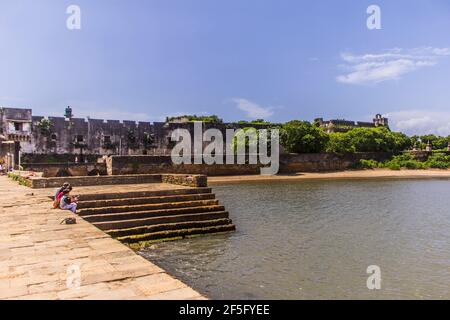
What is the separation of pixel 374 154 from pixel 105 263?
4052 centimetres

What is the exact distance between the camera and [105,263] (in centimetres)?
434

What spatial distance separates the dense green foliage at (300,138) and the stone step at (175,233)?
27401mm

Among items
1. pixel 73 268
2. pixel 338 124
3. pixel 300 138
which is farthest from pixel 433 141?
pixel 73 268

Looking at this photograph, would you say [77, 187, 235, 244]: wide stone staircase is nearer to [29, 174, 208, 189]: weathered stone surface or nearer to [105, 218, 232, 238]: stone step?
[105, 218, 232, 238]: stone step

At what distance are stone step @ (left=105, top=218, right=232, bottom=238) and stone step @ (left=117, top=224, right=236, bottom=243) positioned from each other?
0.37ft

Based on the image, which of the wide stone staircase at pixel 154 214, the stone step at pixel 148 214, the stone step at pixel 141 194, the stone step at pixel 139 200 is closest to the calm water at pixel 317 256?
the wide stone staircase at pixel 154 214

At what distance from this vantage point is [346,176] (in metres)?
34.1

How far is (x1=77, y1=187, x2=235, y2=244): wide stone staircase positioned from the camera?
907 centimetres

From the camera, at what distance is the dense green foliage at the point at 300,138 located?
3681 cm

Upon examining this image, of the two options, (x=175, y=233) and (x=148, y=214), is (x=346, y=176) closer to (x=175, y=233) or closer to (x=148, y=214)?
(x=175, y=233)

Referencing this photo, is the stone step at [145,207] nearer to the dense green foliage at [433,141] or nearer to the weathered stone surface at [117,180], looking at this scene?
the weathered stone surface at [117,180]

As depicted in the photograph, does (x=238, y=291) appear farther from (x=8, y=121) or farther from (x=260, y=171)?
(x=8, y=121)

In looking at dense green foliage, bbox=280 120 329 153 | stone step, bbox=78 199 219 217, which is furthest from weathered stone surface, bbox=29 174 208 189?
dense green foliage, bbox=280 120 329 153
